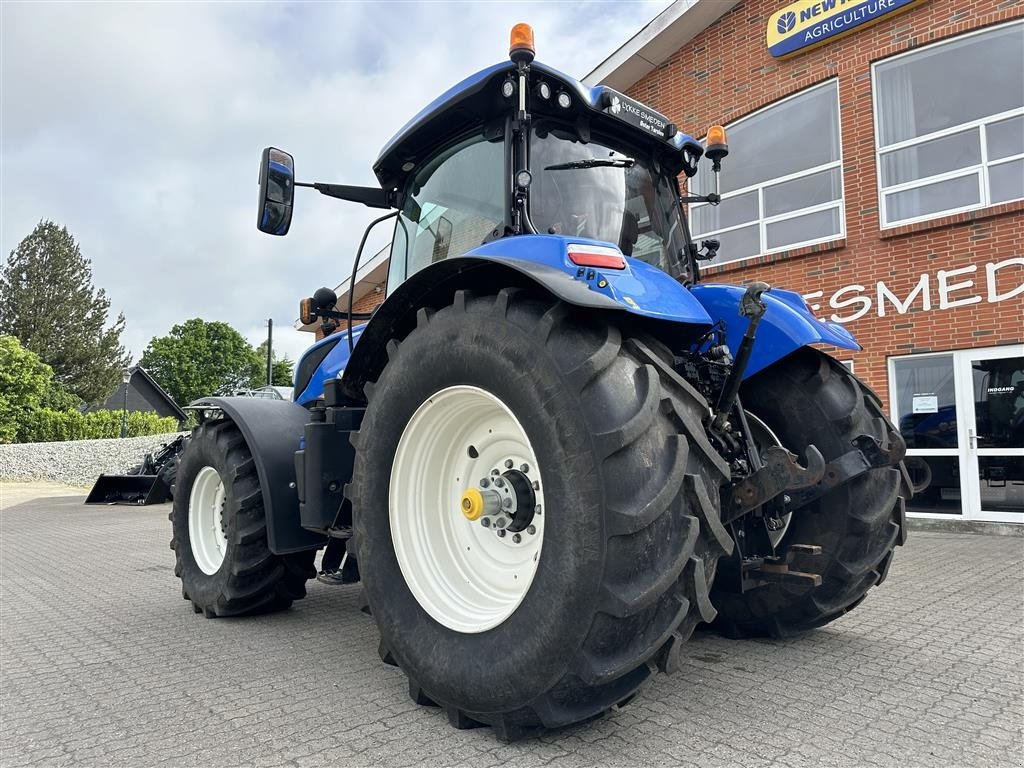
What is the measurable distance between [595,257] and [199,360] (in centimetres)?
5936

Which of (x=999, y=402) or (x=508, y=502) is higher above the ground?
(x=999, y=402)

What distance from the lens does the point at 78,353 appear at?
43.7 m

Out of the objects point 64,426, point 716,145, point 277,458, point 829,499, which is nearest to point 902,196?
point 716,145

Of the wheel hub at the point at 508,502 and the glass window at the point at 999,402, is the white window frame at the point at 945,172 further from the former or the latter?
the wheel hub at the point at 508,502

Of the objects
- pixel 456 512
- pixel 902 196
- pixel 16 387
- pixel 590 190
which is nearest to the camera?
pixel 456 512

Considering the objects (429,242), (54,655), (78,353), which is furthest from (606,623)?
(78,353)

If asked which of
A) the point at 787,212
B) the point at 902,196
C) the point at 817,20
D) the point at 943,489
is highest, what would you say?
the point at 817,20

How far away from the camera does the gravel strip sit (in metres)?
20.8

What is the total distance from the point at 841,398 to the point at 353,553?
228cm

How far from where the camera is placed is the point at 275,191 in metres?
3.63

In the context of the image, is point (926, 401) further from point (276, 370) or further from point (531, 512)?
point (276, 370)

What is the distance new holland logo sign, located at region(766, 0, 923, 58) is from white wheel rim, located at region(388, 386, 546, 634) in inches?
371

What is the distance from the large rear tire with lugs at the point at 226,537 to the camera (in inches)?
158

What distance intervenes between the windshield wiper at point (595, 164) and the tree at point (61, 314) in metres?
47.9
